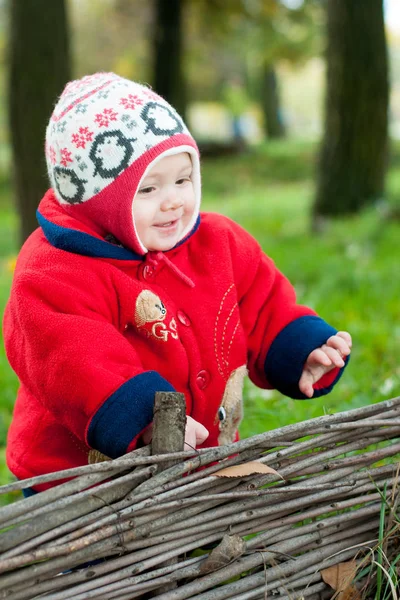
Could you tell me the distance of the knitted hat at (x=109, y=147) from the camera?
1.82m

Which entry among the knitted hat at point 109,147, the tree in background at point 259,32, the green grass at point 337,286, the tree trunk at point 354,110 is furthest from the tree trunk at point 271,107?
the knitted hat at point 109,147

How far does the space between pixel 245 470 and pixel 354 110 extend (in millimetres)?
5696

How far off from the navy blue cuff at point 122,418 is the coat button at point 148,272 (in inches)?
15.0

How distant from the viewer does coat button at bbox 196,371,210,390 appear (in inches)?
79.6

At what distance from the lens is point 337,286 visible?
4.67 meters

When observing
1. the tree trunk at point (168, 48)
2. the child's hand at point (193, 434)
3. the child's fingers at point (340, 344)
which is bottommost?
the child's hand at point (193, 434)

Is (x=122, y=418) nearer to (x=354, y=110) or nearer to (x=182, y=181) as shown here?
(x=182, y=181)

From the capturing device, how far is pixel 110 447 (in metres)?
1.67

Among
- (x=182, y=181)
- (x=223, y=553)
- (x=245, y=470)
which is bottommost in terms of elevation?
(x=223, y=553)

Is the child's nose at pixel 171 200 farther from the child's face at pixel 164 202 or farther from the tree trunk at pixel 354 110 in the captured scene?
the tree trunk at pixel 354 110

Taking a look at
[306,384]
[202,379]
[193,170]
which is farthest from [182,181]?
[306,384]

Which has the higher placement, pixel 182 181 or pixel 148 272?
pixel 182 181

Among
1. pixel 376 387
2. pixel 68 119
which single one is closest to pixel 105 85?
pixel 68 119

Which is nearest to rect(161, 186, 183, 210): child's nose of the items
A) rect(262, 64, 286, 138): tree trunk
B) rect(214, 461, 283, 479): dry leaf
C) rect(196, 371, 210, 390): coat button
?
rect(196, 371, 210, 390): coat button
